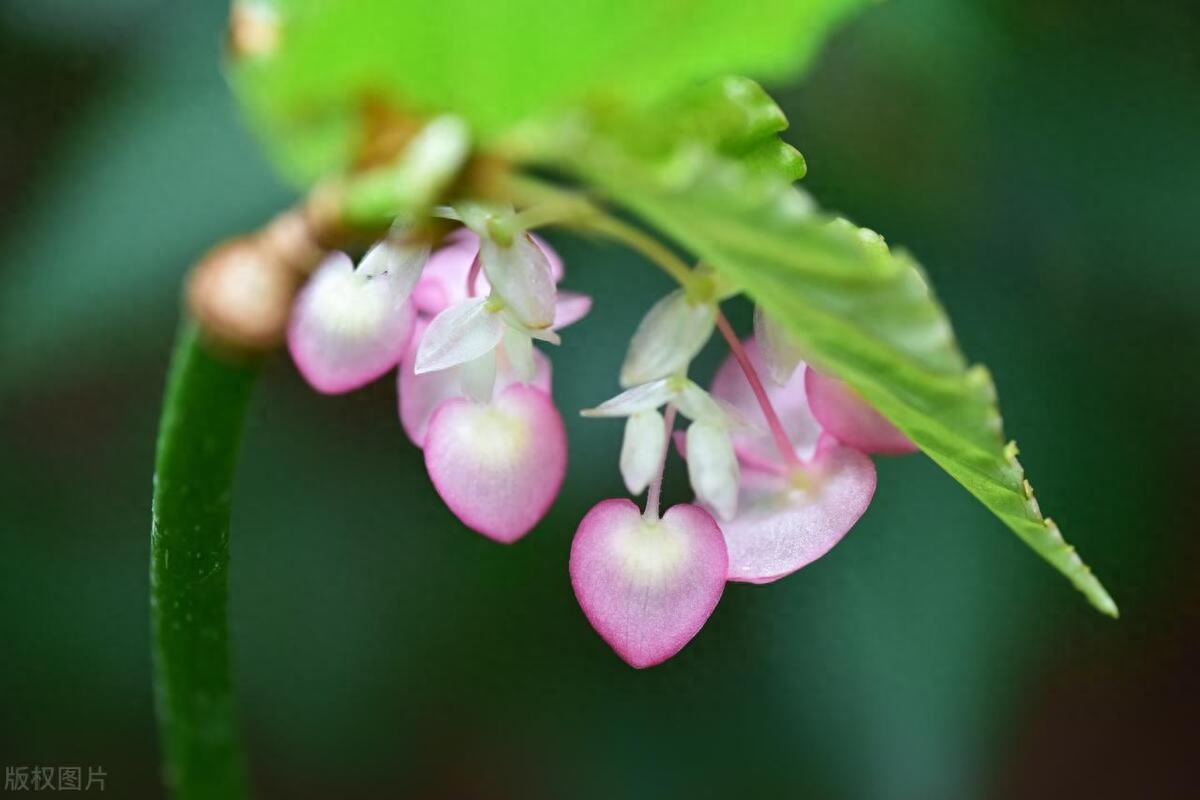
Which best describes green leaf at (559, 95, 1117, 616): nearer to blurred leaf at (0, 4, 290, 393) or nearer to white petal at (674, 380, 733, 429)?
white petal at (674, 380, 733, 429)

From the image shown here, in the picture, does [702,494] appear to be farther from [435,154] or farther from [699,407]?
[435,154]

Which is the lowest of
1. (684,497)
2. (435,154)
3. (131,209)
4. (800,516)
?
(684,497)

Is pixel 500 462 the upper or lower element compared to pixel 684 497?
upper

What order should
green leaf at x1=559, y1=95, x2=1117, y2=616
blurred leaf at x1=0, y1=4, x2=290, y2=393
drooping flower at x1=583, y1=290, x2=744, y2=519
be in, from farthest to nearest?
blurred leaf at x1=0, y1=4, x2=290, y2=393 < drooping flower at x1=583, y1=290, x2=744, y2=519 < green leaf at x1=559, y1=95, x2=1117, y2=616

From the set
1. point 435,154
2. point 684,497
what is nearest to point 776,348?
point 435,154

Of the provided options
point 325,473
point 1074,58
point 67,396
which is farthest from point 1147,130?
point 67,396

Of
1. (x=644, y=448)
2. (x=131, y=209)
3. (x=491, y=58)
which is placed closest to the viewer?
(x=491, y=58)

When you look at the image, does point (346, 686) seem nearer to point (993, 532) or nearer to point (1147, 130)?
point (993, 532)

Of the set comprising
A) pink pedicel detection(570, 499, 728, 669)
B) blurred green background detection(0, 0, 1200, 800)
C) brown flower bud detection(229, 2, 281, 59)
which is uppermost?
brown flower bud detection(229, 2, 281, 59)

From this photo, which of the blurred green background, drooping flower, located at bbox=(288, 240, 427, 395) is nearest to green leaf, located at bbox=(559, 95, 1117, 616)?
drooping flower, located at bbox=(288, 240, 427, 395)
